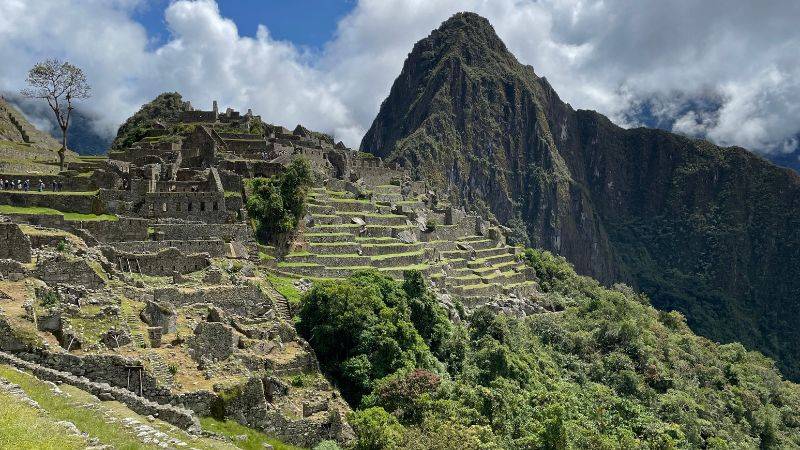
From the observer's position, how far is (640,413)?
32438 millimetres

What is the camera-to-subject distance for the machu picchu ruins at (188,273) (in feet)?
50.4

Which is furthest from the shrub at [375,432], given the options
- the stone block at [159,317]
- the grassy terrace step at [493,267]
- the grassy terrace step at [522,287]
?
the grassy terrace step at [493,267]

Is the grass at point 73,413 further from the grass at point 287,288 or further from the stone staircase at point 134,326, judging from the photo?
the grass at point 287,288

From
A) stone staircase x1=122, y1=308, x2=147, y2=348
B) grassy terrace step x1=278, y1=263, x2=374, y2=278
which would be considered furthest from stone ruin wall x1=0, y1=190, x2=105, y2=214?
stone staircase x1=122, y1=308, x2=147, y2=348

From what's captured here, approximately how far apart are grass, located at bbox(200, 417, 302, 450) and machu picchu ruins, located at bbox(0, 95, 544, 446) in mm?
374

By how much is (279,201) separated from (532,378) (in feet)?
62.4

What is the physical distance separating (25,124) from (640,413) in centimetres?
5679

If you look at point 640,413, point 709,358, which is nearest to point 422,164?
point 709,358

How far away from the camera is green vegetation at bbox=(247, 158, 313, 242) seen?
35.7m

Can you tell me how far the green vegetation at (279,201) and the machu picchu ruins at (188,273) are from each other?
968 millimetres

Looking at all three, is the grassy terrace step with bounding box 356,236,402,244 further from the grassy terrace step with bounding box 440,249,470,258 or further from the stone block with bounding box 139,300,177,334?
the stone block with bounding box 139,300,177,334

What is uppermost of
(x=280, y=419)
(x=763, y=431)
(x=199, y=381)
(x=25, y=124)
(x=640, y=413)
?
(x=25, y=124)

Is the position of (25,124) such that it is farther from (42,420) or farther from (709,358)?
(709,358)

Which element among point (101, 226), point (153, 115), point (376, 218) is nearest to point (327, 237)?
point (376, 218)
